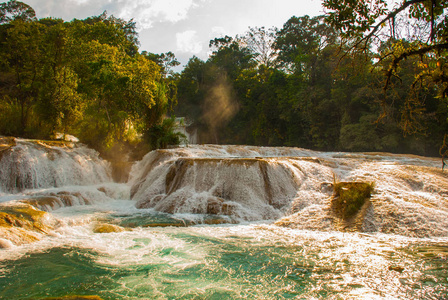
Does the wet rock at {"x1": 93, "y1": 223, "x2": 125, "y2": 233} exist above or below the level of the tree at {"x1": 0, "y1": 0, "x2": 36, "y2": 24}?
below

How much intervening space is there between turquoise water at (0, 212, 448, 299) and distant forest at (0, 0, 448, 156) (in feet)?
6.93

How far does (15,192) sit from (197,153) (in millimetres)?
6750

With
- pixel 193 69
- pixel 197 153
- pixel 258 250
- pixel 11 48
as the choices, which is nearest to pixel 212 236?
pixel 258 250

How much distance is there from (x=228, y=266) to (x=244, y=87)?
30.8 m

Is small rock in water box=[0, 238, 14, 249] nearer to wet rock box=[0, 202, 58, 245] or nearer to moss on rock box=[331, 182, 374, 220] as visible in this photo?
wet rock box=[0, 202, 58, 245]

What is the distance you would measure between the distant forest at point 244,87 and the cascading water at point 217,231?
2.11m

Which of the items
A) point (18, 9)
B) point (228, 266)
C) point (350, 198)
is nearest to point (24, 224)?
point (228, 266)

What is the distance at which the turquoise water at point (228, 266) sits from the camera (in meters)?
3.86

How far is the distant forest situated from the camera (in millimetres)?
4051

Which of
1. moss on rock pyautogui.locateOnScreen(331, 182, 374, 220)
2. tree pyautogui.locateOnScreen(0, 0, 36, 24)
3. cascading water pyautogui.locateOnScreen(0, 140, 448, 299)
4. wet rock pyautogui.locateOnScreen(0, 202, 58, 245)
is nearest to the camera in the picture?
cascading water pyautogui.locateOnScreen(0, 140, 448, 299)

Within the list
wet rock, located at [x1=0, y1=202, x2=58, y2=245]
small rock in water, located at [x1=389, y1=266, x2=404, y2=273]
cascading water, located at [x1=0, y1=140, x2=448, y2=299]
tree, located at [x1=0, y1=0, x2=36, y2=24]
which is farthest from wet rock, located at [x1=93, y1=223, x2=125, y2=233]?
tree, located at [x1=0, y1=0, x2=36, y2=24]

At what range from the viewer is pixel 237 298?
148 inches

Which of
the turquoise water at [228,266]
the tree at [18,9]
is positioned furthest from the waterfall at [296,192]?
the tree at [18,9]

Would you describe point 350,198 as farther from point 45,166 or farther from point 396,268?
point 45,166
